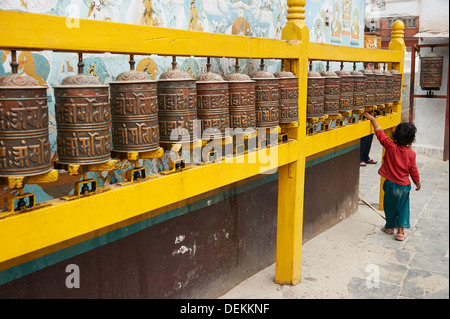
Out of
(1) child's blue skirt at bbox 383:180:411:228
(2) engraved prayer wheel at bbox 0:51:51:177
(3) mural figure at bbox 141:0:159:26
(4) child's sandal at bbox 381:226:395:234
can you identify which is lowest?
(4) child's sandal at bbox 381:226:395:234

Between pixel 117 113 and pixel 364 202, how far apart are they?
17.6 feet

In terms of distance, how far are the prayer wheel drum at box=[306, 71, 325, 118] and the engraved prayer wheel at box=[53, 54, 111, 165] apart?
211cm

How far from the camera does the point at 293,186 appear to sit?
379cm

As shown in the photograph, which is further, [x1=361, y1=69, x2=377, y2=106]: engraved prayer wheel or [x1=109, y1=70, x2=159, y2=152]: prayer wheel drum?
[x1=361, y1=69, x2=377, y2=106]: engraved prayer wheel

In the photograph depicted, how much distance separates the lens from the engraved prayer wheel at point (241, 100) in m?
2.96

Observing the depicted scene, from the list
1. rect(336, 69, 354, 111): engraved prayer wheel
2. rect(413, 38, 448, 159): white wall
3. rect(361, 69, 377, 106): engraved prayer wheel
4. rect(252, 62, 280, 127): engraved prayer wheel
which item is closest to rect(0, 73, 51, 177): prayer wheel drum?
rect(252, 62, 280, 127): engraved prayer wheel

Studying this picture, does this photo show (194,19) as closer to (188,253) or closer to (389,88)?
(188,253)

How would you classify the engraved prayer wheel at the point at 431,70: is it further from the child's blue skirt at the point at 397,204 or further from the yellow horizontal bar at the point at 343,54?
the child's blue skirt at the point at 397,204

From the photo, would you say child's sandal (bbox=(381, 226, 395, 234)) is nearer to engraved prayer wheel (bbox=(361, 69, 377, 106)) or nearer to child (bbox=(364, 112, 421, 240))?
child (bbox=(364, 112, 421, 240))

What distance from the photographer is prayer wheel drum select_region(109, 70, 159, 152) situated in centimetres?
226

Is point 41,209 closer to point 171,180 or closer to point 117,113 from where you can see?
point 117,113

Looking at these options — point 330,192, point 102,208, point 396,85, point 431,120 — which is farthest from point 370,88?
point 431,120

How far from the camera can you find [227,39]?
2803 millimetres

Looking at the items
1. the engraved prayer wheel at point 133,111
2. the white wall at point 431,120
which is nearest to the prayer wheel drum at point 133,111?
the engraved prayer wheel at point 133,111
